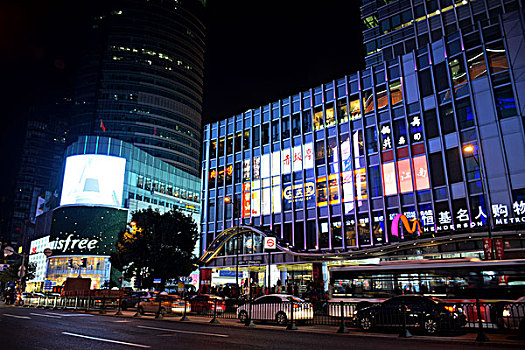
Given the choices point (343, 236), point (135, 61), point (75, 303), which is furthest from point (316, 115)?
point (135, 61)

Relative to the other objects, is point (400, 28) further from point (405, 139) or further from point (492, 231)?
point (492, 231)

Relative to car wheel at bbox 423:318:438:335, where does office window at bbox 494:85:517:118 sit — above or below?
above

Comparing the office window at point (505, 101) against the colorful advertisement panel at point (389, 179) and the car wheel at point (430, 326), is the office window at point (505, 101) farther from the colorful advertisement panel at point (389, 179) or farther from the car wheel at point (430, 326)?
the car wheel at point (430, 326)

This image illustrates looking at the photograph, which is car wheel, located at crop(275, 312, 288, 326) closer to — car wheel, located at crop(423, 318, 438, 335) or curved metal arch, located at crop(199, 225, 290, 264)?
car wheel, located at crop(423, 318, 438, 335)

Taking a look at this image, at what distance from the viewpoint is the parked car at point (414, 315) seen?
13.9 meters

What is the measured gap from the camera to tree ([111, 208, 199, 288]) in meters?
42.2

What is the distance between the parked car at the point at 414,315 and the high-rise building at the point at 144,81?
345 ft

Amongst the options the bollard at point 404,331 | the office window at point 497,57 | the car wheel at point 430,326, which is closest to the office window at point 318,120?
the office window at point 497,57

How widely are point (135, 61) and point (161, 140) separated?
91.4ft

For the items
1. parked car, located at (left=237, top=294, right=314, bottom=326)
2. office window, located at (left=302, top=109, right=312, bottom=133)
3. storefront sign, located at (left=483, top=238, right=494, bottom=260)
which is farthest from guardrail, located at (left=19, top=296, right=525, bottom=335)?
office window, located at (left=302, top=109, right=312, bottom=133)

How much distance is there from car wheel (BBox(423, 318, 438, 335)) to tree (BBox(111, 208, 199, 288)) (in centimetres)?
3356

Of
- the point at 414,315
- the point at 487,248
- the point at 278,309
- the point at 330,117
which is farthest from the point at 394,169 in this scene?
the point at 414,315

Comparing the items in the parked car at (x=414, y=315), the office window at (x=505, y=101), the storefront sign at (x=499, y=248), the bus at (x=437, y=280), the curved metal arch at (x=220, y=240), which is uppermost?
the office window at (x=505, y=101)

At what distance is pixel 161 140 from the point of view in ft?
377
